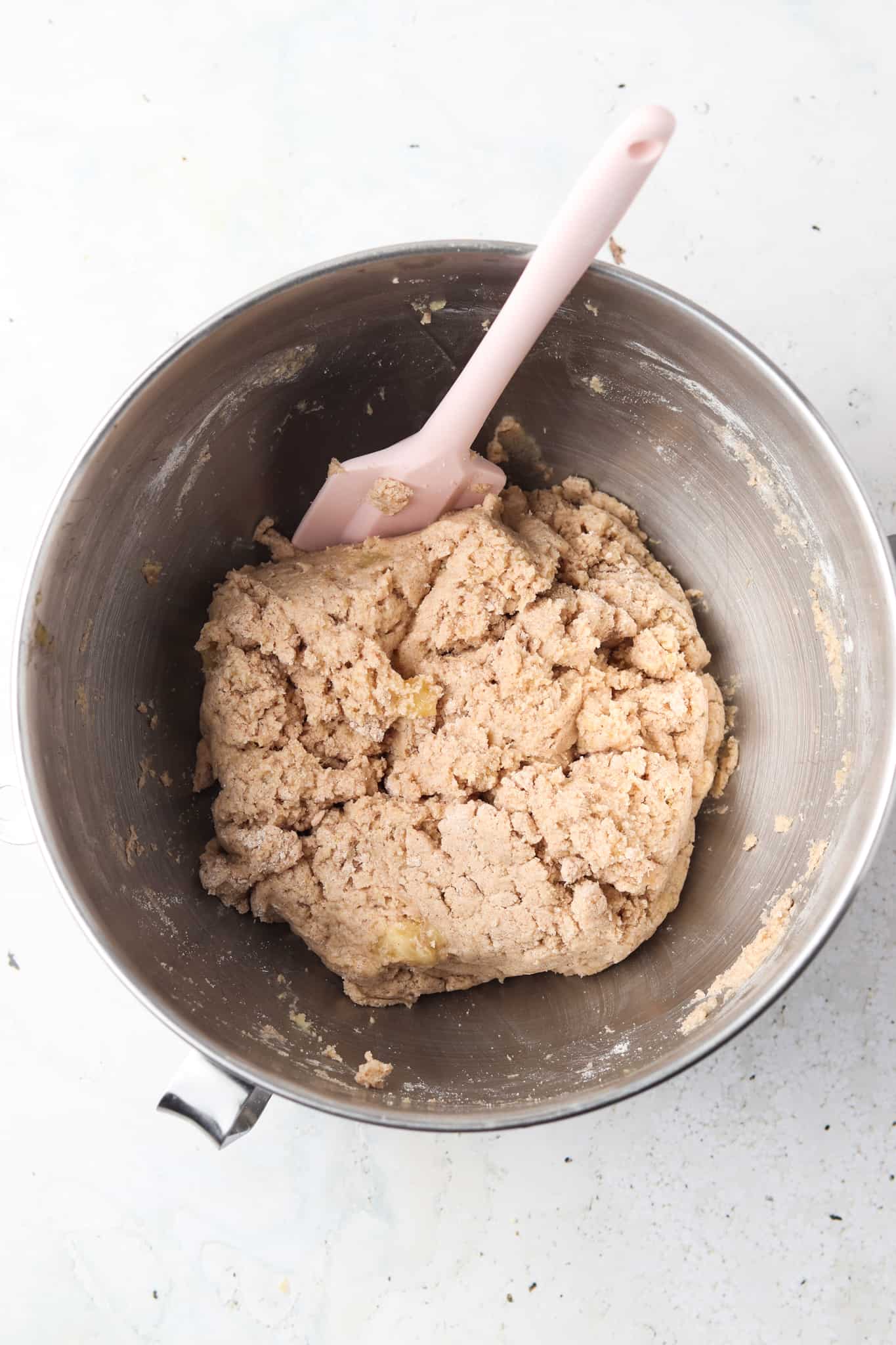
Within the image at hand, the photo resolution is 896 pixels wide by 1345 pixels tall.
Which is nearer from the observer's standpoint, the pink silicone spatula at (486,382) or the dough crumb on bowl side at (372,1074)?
the pink silicone spatula at (486,382)

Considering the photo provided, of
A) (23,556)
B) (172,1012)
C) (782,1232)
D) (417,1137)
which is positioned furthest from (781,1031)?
(23,556)

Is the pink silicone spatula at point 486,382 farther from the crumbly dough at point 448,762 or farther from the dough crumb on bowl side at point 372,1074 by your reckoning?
the dough crumb on bowl side at point 372,1074

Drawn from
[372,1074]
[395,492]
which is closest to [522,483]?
[395,492]

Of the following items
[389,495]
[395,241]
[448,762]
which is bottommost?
[448,762]

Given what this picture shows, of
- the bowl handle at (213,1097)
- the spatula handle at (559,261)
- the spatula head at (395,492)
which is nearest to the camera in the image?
the spatula handle at (559,261)

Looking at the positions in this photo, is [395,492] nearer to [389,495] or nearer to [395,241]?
[389,495]

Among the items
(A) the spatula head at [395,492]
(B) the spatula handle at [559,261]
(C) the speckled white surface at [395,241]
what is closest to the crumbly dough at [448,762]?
(A) the spatula head at [395,492]
